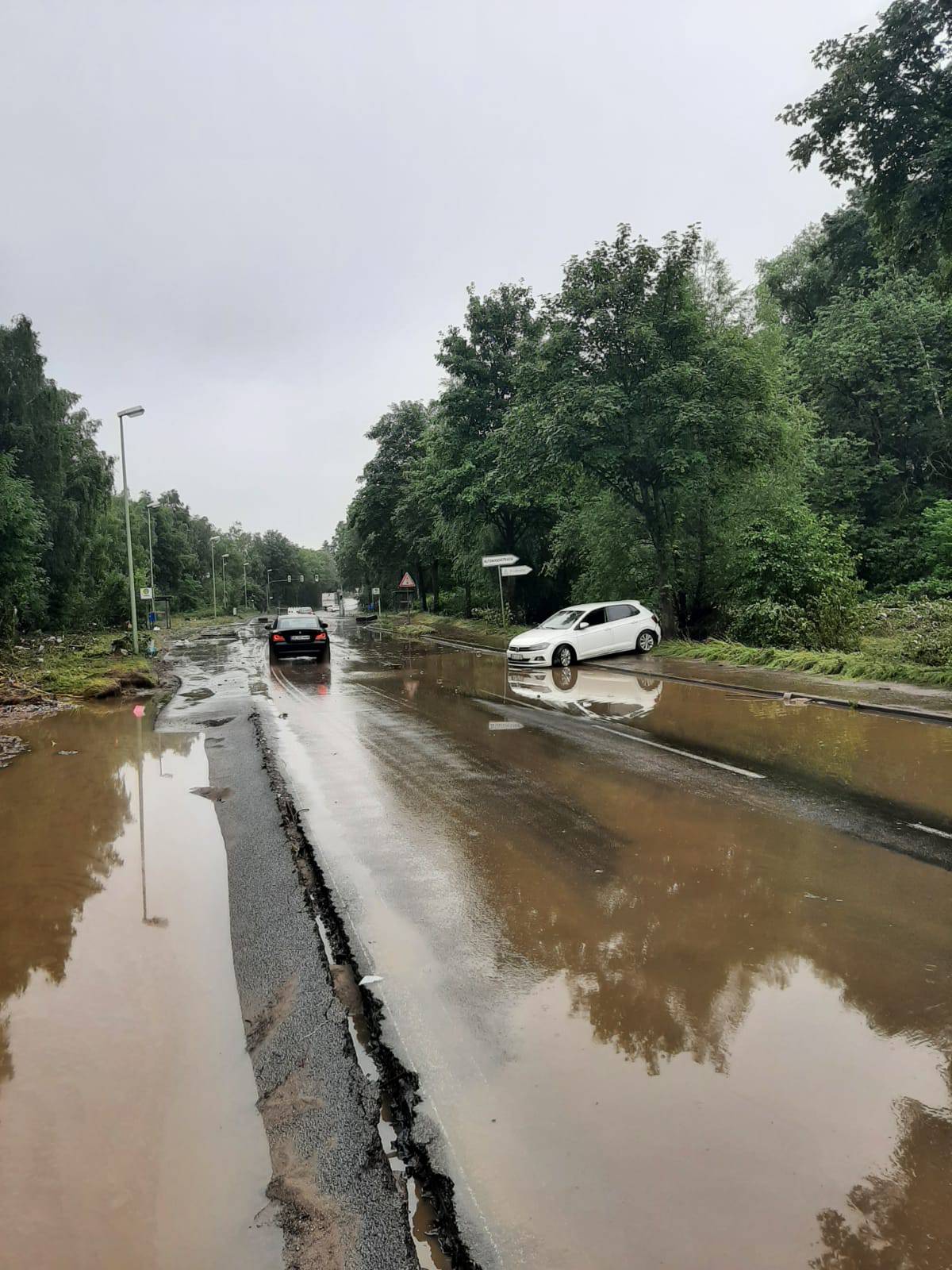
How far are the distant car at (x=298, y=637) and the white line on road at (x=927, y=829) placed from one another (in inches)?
783

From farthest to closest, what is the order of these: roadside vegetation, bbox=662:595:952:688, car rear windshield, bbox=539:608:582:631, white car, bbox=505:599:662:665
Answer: car rear windshield, bbox=539:608:582:631 < white car, bbox=505:599:662:665 < roadside vegetation, bbox=662:595:952:688

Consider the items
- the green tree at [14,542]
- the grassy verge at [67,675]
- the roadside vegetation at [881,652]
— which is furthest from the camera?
the green tree at [14,542]

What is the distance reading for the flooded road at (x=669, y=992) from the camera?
2.67 metres

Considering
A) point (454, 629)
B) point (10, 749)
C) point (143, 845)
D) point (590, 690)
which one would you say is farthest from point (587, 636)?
point (454, 629)

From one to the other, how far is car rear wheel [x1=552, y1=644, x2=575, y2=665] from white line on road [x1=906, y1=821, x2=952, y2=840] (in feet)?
46.6

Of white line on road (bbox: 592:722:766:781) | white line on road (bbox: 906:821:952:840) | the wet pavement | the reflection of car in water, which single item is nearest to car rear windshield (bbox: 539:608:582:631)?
the reflection of car in water

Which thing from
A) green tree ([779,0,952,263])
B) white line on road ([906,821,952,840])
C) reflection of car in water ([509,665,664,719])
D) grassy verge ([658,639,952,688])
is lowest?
white line on road ([906,821,952,840])

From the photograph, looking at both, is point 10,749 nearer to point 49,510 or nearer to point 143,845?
point 143,845

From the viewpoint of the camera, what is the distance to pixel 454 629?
127 feet

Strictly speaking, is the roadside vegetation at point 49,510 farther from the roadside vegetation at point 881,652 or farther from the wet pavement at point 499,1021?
the wet pavement at point 499,1021

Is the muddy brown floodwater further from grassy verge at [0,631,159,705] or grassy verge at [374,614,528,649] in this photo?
grassy verge at [374,614,528,649]

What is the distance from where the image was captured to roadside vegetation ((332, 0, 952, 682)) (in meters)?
13.9

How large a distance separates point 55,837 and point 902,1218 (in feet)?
22.7

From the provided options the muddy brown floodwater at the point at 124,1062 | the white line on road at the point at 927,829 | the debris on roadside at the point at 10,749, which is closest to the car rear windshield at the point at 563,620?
the debris on roadside at the point at 10,749
